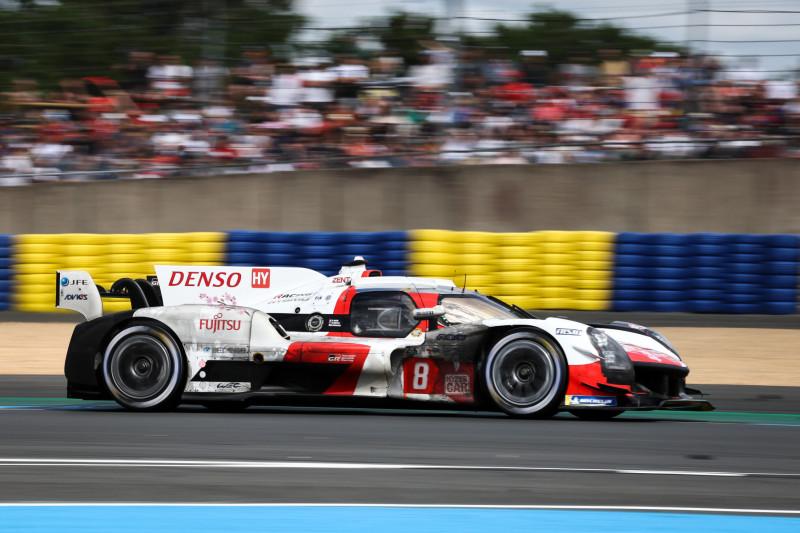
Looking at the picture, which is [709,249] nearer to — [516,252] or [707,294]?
[707,294]

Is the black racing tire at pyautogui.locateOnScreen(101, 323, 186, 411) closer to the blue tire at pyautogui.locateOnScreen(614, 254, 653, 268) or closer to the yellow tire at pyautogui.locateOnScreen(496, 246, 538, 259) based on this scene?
the yellow tire at pyautogui.locateOnScreen(496, 246, 538, 259)

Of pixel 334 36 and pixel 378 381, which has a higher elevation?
pixel 334 36

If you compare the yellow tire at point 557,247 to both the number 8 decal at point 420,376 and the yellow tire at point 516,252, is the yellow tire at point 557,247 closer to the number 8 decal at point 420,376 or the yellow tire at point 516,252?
the yellow tire at point 516,252

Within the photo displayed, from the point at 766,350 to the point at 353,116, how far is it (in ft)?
23.1

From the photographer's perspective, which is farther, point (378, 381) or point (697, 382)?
point (697, 382)

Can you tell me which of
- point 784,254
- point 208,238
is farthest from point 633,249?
point 208,238

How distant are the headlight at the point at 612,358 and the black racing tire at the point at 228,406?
2.76m

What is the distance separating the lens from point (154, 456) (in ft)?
19.9

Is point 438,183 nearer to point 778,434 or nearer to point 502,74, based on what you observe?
point 502,74

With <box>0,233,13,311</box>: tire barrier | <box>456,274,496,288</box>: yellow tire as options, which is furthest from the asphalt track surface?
<box>0,233,13,311</box>: tire barrier

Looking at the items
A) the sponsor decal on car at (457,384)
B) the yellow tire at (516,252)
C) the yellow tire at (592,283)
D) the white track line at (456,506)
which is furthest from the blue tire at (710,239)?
the white track line at (456,506)

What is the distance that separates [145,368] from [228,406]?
32.0 inches

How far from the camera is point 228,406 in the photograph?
8.52m

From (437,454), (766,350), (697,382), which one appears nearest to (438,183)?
(766,350)
